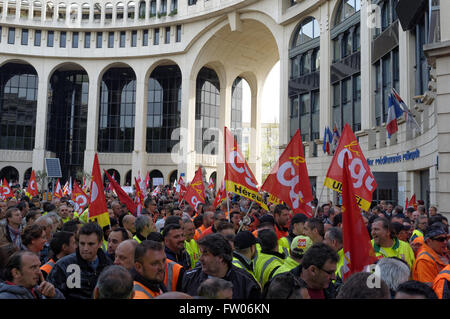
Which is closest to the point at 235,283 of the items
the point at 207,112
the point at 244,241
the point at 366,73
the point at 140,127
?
the point at 244,241

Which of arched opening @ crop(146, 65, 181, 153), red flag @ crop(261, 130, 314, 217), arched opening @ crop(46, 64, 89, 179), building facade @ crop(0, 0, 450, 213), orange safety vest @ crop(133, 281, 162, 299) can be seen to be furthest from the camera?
arched opening @ crop(46, 64, 89, 179)

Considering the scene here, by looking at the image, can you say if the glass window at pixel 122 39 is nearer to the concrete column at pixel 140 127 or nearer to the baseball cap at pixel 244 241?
the concrete column at pixel 140 127

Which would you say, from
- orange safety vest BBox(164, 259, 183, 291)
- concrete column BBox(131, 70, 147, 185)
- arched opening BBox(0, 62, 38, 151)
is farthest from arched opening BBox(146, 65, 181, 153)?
orange safety vest BBox(164, 259, 183, 291)

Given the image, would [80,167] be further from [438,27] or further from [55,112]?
[438,27]

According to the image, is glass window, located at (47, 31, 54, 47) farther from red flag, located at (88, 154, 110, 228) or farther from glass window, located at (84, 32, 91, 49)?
red flag, located at (88, 154, 110, 228)

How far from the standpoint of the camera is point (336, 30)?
27656mm

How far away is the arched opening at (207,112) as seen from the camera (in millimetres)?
49938

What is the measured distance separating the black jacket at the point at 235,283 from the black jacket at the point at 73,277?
107cm

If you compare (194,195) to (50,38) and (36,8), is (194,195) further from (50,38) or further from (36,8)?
(36,8)

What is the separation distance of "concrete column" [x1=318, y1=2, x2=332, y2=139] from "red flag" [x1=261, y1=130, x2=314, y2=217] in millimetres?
20852

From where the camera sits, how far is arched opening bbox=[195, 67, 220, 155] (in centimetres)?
4994

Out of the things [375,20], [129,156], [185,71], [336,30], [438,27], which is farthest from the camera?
[129,156]
